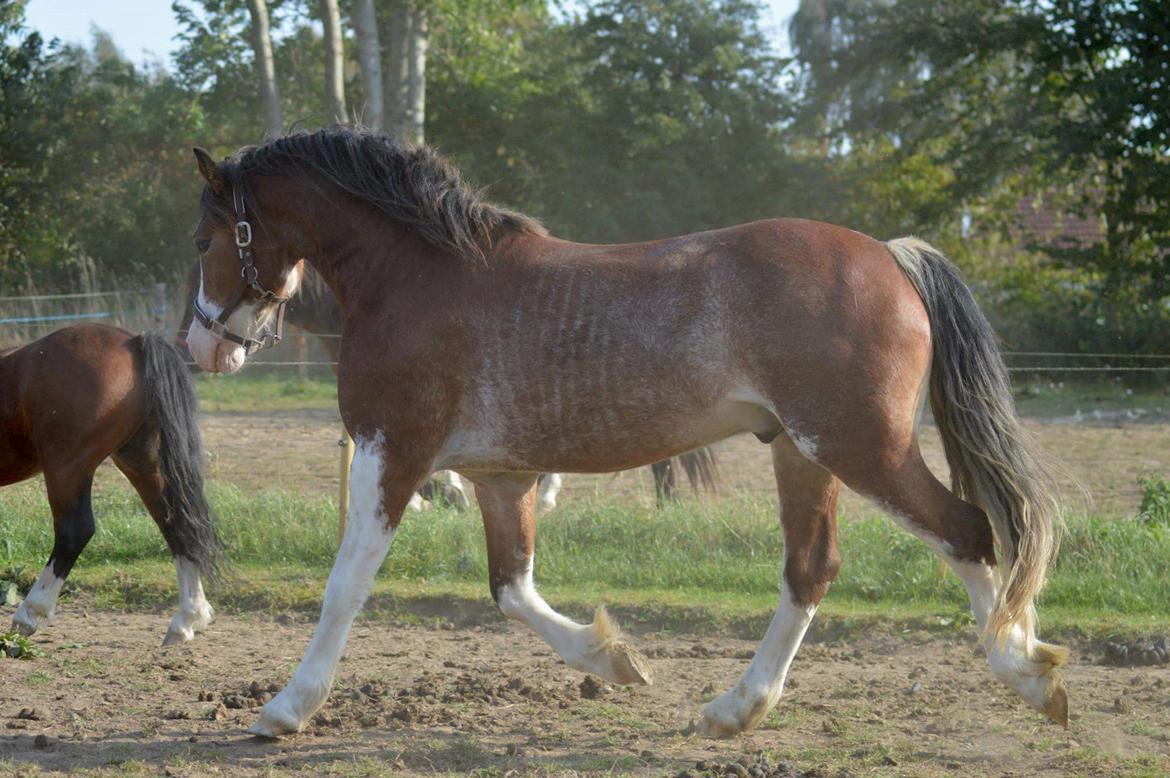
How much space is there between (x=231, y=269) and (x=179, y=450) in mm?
1604

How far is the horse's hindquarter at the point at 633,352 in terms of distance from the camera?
3.80 meters

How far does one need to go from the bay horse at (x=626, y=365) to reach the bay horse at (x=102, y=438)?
4.39 feet

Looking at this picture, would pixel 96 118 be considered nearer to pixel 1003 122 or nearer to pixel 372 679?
pixel 1003 122

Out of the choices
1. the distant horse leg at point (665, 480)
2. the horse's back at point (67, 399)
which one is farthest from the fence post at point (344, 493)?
the distant horse leg at point (665, 480)

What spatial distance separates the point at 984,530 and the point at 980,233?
18.3 metres

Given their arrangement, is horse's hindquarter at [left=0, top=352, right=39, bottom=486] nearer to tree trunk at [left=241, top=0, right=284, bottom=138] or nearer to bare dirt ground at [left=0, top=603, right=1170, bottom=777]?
bare dirt ground at [left=0, top=603, right=1170, bottom=777]

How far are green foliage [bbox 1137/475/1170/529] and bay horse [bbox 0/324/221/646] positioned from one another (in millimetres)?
5306

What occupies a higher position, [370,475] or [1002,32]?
[1002,32]

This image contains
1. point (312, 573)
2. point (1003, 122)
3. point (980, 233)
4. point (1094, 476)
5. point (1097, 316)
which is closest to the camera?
point (312, 573)

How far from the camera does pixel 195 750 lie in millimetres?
3928

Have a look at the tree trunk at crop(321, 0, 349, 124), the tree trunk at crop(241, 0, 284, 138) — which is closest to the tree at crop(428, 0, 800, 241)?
the tree trunk at crop(241, 0, 284, 138)

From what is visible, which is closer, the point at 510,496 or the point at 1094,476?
the point at 510,496

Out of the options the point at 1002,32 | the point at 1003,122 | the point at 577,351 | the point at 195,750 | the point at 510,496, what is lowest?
the point at 195,750

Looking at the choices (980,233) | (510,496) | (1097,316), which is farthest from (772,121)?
(510,496)
